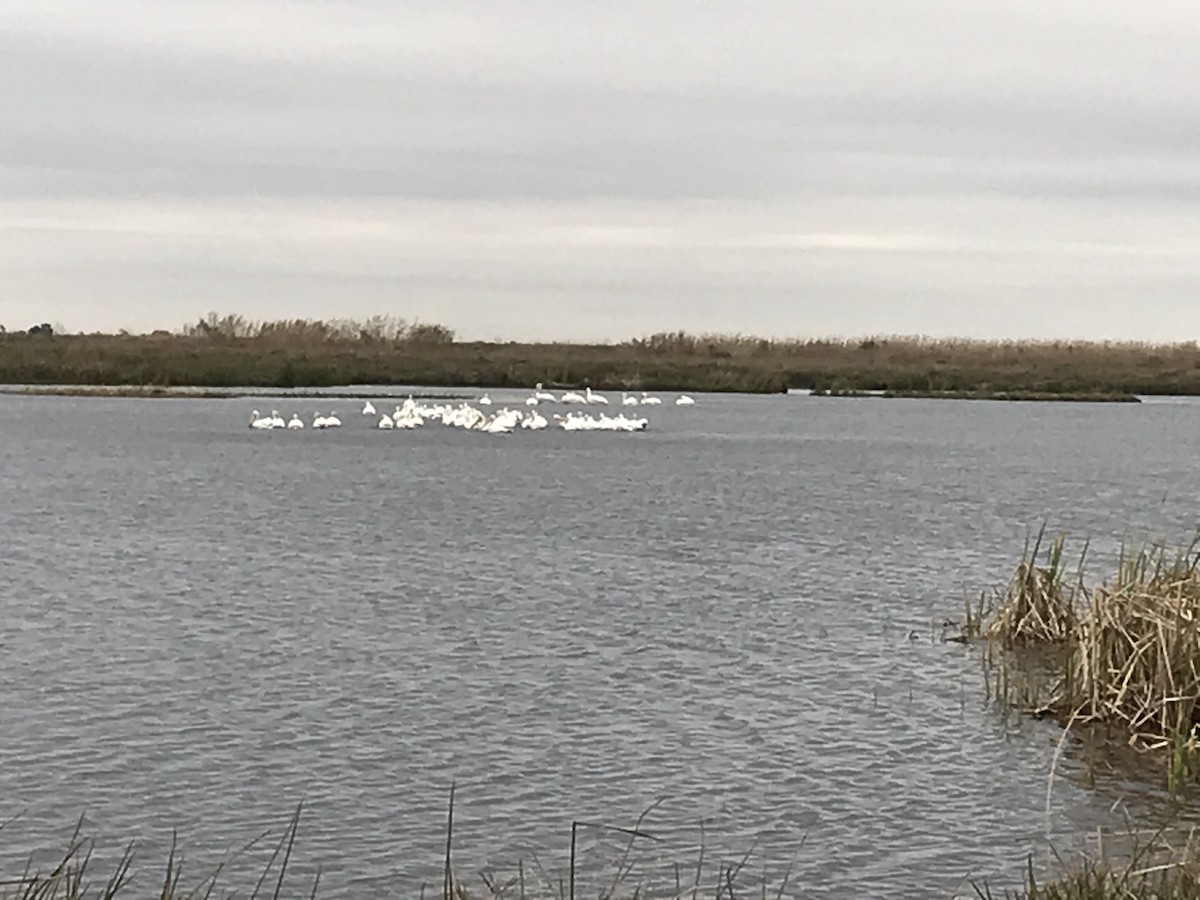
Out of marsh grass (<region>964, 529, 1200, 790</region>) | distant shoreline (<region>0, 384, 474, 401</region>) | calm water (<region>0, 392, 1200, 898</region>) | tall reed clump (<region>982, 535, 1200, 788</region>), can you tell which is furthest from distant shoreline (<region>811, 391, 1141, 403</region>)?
tall reed clump (<region>982, 535, 1200, 788</region>)

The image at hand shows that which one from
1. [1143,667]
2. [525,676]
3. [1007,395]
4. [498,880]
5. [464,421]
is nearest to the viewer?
[498,880]

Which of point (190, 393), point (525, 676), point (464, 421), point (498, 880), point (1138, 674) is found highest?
point (190, 393)

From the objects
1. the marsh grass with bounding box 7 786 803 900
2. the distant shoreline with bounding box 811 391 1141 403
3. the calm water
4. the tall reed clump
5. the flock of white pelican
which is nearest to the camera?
the marsh grass with bounding box 7 786 803 900

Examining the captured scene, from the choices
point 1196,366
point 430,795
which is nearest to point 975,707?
point 430,795

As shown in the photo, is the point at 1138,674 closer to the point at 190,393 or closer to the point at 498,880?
the point at 498,880

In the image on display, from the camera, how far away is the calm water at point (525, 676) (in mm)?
8883

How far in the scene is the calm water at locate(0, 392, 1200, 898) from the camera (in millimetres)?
8883

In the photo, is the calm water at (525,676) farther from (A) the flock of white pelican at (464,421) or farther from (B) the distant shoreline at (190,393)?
(B) the distant shoreline at (190,393)

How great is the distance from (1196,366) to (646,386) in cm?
2314

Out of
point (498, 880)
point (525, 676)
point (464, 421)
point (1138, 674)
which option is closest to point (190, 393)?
point (464, 421)

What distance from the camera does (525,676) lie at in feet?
40.9

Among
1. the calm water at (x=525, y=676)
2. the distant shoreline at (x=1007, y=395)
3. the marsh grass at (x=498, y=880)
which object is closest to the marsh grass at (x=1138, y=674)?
the calm water at (x=525, y=676)

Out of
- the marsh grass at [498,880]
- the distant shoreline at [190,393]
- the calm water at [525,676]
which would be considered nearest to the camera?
the marsh grass at [498,880]

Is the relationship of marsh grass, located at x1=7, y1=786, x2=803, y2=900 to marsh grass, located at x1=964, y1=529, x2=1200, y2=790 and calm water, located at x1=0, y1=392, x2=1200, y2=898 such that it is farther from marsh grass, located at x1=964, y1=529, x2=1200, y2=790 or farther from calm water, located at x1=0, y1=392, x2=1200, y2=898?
marsh grass, located at x1=964, y1=529, x2=1200, y2=790
